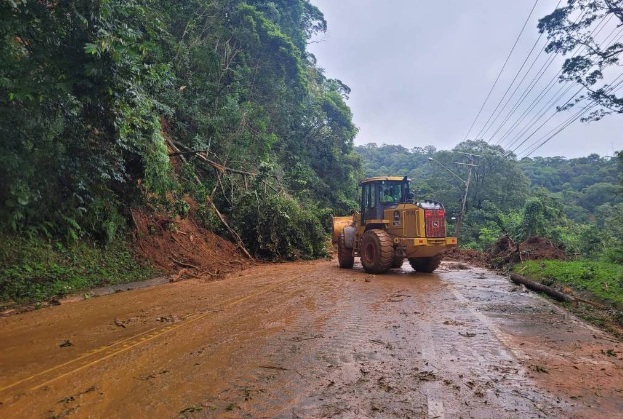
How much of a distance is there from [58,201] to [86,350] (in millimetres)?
6216

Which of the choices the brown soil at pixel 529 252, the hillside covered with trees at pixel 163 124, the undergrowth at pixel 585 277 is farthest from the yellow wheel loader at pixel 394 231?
the brown soil at pixel 529 252

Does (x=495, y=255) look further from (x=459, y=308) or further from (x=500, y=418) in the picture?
(x=500, y=418)

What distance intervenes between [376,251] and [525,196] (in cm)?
3084

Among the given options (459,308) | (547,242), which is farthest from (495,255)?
(459,308)

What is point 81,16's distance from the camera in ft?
22.6

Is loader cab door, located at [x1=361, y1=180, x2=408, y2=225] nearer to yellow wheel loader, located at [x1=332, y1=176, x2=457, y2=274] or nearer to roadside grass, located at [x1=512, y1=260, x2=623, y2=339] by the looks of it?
yellow wheel loader, located at [x1=332, y1=176, x2=457, y2=274]

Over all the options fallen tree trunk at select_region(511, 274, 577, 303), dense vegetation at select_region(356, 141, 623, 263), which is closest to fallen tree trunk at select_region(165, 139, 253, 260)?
fallen tree trunk at select_region(511, 274, 577, 303)

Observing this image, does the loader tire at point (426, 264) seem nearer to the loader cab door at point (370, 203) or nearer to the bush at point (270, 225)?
the loader cab door at point (370, 203)

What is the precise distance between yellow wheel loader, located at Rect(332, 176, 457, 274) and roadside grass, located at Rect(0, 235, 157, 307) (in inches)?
248

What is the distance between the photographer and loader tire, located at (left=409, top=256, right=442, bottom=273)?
515 inches

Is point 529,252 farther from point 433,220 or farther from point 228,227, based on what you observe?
point 228,227

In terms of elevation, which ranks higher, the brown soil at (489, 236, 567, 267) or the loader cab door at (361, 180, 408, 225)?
the loader cab door at (361, 180, 408, 225)

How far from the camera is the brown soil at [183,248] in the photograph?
1187 centimetres

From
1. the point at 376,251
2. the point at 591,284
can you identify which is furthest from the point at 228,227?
the point at 591,284
